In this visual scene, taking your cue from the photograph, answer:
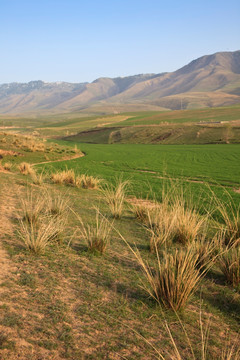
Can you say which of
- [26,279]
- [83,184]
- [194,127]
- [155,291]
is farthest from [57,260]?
[194,127]

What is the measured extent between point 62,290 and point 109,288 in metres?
0.79

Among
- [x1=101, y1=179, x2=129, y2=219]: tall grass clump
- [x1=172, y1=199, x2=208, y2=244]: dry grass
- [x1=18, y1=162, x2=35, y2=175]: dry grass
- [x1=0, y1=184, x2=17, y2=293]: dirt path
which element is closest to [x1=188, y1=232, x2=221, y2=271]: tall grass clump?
[x1=172, y1=199, x2=208, y2=244]: dry grass

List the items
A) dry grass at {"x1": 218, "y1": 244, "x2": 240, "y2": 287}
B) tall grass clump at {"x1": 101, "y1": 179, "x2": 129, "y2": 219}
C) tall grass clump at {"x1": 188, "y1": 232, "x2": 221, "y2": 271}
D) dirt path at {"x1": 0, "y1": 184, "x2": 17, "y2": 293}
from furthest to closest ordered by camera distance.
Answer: tall grass clump at {"x1": 101, "y1": 179, "x2": 129, "y2": 219} → dry grass at {"x1": 218, "y1": 244, "x2": 240, "y2": 287} → tall grass clump at {"x1": 188, "y1": 232, "x2": 221, "y2": 271} → dirt path at {"x1": 0, "y1": 184, "x2": 17, "y2": 293}

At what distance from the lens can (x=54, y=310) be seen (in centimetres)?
427

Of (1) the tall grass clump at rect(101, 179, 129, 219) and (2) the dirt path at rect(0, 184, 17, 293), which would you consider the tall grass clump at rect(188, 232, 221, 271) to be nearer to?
(2) the dirt path at rect(0, 184, 17, 293)

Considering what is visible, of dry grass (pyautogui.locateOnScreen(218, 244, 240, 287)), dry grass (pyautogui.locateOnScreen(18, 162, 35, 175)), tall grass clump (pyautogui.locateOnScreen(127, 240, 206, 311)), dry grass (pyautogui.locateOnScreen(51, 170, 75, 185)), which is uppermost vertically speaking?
dry grass (pyautogui.locateOnScreen(18, 162, 35, 175))

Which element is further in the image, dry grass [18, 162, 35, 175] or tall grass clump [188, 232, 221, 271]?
dry grass [18, 162, 35, 175]

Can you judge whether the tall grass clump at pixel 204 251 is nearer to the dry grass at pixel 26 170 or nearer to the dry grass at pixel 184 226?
the dry grass at pixel 184 226

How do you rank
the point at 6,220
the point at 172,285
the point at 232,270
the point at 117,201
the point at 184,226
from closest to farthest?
the point at 172,285
the point at 232,270
the point at 184,226
the point at 6,220
the point at 117,201

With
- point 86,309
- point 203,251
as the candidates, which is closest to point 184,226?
point 203,251

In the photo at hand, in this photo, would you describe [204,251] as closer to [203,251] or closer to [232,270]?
[203,251]

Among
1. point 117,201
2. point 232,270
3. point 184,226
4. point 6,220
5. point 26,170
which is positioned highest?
point 26,170

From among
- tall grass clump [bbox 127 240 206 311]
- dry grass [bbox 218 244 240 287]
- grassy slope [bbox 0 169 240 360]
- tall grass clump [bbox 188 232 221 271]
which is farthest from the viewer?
dry grass [bbox 218 244 240 287]

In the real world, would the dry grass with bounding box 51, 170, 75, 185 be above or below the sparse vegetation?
above
